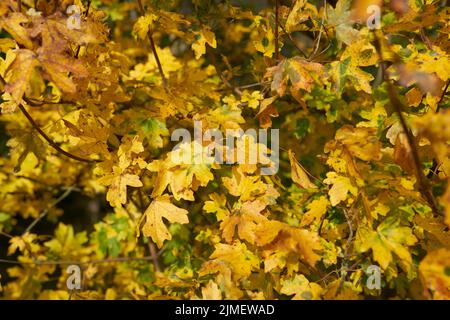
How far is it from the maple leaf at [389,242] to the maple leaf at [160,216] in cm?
67

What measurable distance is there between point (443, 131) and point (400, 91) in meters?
1.20

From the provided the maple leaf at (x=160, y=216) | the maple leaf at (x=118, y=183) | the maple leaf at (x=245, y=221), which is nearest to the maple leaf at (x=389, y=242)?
the maple leaf at (x=245, y=221)

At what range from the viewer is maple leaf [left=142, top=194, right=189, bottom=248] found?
208 cm

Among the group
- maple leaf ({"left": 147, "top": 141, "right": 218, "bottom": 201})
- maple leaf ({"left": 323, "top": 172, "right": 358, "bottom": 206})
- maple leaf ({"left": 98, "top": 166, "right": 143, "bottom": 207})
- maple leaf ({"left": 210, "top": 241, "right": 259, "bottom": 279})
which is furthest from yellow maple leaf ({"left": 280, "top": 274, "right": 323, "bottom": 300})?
maple leaf ({"left": 98, "top": 166, "right": 143, "bottom": 207})

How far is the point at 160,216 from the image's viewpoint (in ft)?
6.89

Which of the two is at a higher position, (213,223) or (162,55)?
(162,55)

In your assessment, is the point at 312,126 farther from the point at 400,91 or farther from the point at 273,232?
the point at 273,232

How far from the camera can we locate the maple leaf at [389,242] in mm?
1753

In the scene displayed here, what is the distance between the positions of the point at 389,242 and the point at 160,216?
2.70ft

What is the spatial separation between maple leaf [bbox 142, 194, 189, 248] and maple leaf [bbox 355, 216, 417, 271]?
666mm

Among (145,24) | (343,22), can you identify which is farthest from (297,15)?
(145,24)

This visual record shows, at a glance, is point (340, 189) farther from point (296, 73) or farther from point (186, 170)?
point (186, 170)

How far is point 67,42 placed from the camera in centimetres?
195
